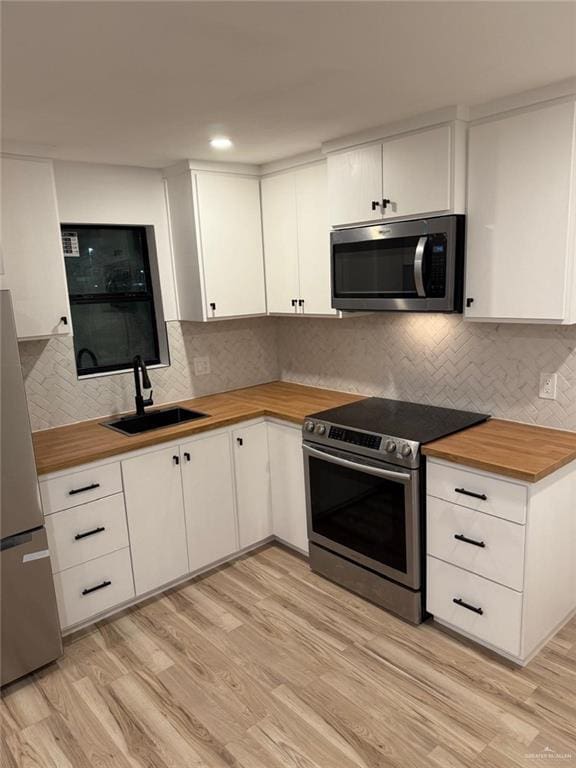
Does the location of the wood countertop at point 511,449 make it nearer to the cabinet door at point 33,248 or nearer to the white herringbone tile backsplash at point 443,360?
the white herringbone tile backsplash at point 443,360

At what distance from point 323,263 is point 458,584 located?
182cm

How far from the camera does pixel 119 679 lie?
7.72ft

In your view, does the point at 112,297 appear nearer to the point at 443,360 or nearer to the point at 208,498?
the point at 208,498

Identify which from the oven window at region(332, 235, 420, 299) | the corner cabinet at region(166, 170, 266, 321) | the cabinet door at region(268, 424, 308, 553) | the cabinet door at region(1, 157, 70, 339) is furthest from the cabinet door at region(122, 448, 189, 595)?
the oven window at region(332, 235, 420, 299)

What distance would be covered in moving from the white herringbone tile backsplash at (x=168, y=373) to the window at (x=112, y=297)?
4.4 inches

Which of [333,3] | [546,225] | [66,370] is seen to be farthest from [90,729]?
[546,225]

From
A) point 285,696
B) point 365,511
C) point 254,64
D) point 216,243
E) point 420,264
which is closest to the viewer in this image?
point 254,64

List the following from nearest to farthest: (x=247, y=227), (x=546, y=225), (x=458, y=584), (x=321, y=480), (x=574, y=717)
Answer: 1. (x=574, y=717)
2. (x=546, y=225)
3. (x=458, y=584)
4. (x=321, y=480)
5. (x=247, y=227)

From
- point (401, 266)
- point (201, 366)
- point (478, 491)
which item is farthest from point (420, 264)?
point (201, 366)

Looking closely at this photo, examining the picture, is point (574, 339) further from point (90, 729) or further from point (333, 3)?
point (90, 729)

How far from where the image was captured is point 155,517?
286 cm

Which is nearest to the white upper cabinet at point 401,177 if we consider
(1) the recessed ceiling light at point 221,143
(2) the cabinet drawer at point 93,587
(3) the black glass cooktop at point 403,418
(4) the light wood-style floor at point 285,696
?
(1) the recessed ceiling light at point 221,143

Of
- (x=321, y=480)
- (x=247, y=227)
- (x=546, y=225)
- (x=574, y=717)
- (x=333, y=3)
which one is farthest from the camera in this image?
(x=247, y=227)

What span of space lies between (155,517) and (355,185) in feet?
6.59
